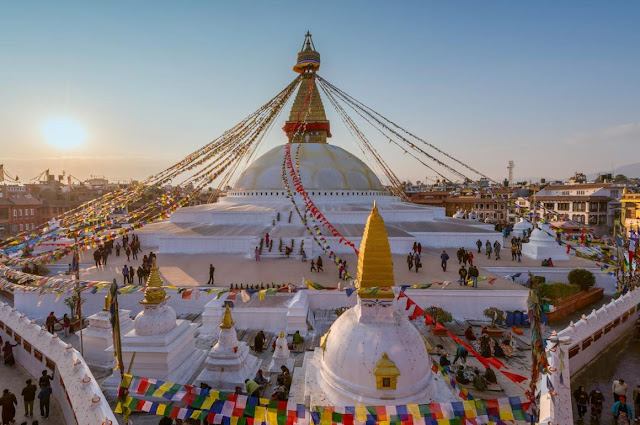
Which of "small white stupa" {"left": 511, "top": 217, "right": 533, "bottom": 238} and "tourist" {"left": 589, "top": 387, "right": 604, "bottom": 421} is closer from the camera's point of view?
"tourist" {"left": 589, "top": 387, "right": 604, "bottom": 421}

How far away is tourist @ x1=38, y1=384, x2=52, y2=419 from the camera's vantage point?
5.50m

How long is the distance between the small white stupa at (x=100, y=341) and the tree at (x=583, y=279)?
12784 mm

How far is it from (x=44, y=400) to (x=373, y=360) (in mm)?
5111

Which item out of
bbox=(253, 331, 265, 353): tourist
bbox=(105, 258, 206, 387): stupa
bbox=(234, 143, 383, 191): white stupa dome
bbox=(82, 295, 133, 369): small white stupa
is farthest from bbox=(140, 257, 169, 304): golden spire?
bbox=(234, 143, 383, 191): white stupa dome

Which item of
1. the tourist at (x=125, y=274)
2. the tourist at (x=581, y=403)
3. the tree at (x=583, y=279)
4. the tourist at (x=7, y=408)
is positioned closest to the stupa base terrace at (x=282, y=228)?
the tree at (x=583, y=279)

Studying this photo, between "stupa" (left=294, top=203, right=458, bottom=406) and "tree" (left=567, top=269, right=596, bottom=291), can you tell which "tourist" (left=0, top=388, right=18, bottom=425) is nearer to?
"stupa" (left=294, top=203, right=458, bottom=406)

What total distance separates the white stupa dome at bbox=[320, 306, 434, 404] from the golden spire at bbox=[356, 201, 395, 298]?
1.39 ft

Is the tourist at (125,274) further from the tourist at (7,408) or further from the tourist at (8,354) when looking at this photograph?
the tourist at (7,408)

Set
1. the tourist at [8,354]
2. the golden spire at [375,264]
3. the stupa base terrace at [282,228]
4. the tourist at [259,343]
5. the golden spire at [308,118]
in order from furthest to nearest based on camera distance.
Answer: the golden spire at [308,118]
the stupa base terrace at [282,228]
the tourist at [259,343]
the tourist at [8,354]
the golden spire at [375,264]

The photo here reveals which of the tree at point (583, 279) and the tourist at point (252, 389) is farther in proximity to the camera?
the tree at point (583, 279)

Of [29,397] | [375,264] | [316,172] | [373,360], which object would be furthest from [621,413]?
[316,172]

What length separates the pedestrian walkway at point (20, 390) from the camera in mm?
5559

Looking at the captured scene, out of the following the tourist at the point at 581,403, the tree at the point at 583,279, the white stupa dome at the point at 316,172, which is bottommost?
the tourist at the point at 581,403

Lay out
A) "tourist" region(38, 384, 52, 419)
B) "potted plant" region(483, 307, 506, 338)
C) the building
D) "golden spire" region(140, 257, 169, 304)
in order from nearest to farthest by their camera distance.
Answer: "tourist" region(38, 384, 52, 419), "golden spire" region(140, 257, 169, 304), "potted plant" region(483, 307, 506, 338), the building
